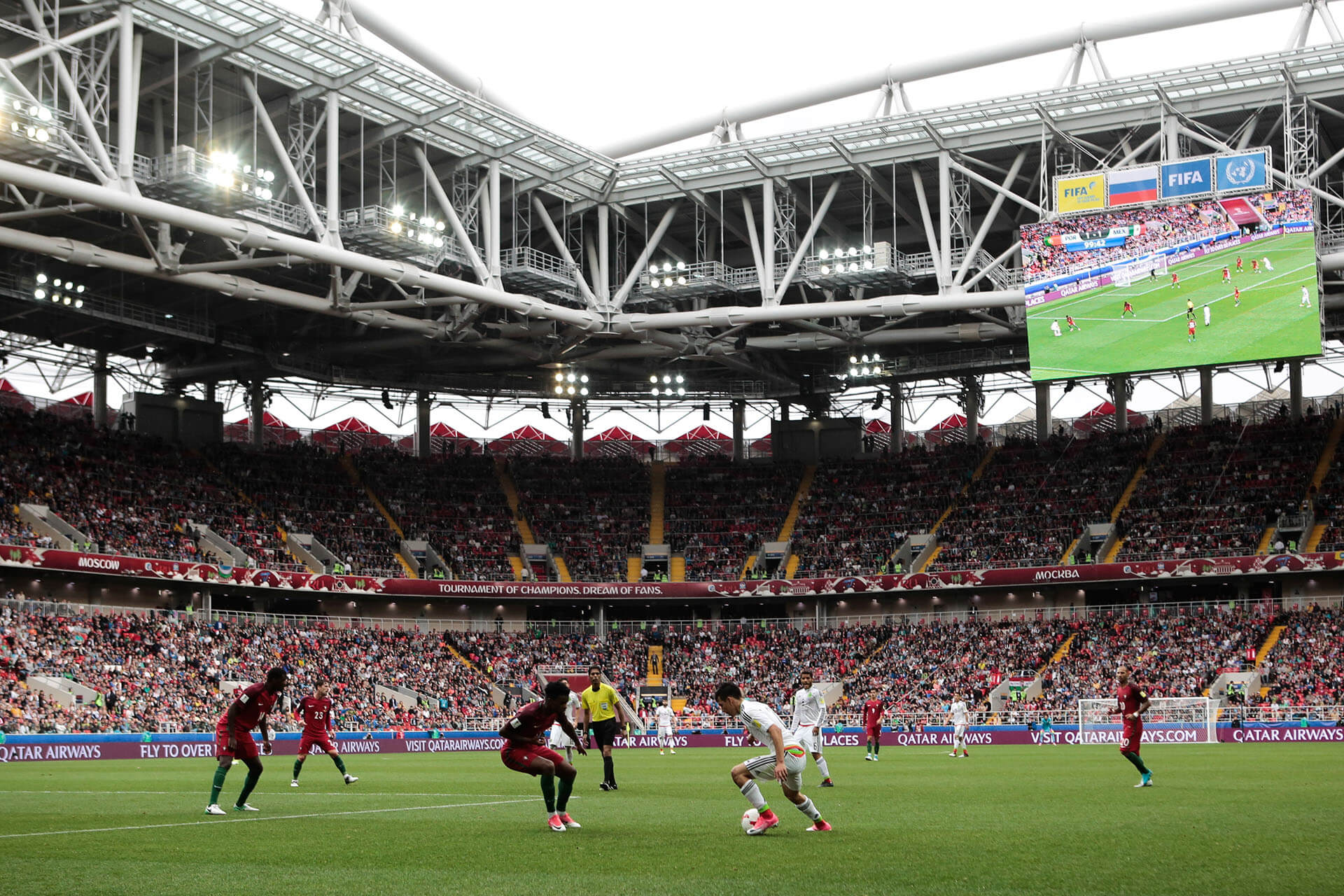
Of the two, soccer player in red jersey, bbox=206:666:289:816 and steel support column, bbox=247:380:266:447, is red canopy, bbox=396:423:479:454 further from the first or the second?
soccer player in red jersey, bbox=206:666:289:816

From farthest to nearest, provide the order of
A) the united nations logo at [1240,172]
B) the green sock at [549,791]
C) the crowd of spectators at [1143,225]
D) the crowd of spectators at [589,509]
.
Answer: the crowd of spectators at [589,509] → the united nations logo at [1240,172] → the crowd of spectators at [1143,225] → the green sock at [549,791]

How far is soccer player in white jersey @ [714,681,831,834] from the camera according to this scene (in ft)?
48.0

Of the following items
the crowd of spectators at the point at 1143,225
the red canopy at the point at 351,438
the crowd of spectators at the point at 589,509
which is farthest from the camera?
the red canopy at the point at 351,438

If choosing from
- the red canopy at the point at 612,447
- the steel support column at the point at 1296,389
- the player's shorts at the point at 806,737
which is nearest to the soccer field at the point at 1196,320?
the player's shorts at the point at 806,737

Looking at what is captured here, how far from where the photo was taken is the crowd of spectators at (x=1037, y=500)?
Answer: 228ft

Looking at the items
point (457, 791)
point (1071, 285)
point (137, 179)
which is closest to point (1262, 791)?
point (457, 791)

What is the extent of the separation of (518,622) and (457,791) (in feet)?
169

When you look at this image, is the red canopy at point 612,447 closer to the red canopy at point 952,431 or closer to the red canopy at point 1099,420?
the red canopy at point 952,431

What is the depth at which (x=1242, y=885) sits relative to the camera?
35.8ft

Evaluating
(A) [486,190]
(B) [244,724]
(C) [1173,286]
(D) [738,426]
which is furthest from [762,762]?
(D) [738,426]

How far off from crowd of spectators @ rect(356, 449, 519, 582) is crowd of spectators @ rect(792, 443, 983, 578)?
54.0ft

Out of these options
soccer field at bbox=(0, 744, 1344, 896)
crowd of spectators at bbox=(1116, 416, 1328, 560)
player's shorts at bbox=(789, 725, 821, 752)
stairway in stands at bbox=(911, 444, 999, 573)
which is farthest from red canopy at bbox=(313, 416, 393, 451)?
player's shorts at bbox=(789, 725, 821, 752)

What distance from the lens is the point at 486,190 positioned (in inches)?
2114

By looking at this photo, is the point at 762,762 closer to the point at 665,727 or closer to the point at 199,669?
the point at 665,727
